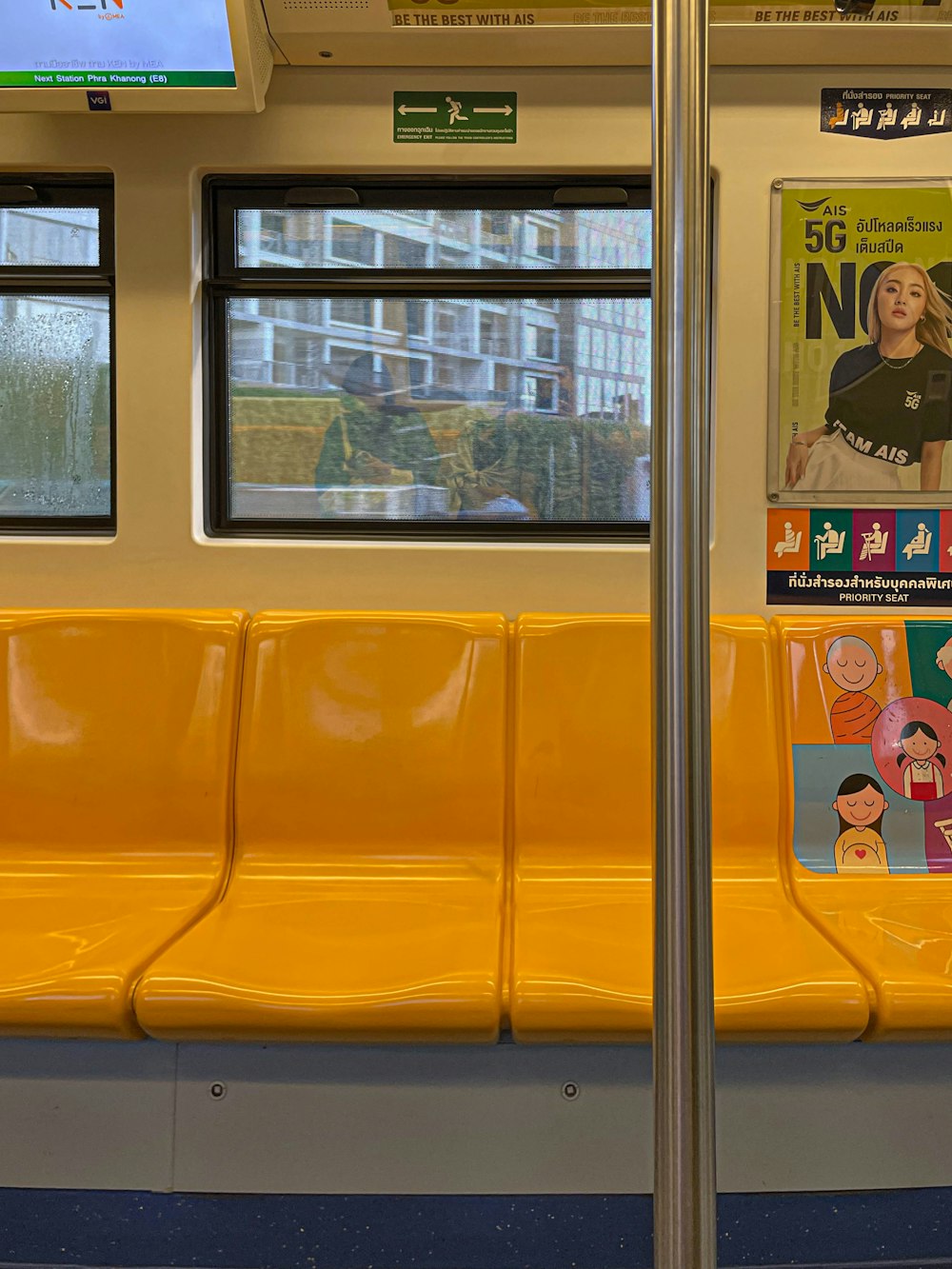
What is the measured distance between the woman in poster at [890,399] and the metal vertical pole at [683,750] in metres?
2.70

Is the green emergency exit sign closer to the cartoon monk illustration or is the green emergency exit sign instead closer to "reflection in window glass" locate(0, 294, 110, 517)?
"reflection in window glass" locate(0, 294, 110, 517)

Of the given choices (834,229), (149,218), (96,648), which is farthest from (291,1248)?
(834,229)

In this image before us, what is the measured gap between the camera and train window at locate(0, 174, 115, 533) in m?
2.96

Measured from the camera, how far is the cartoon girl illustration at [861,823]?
262 cm

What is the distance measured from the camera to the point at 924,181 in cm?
280

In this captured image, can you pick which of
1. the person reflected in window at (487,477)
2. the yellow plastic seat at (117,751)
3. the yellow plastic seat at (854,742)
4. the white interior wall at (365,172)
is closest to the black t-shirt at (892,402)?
the white interior wall at (365,172)

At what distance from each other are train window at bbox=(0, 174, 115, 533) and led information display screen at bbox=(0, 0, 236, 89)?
0.41 metres

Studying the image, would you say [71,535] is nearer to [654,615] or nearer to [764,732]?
[764,732]

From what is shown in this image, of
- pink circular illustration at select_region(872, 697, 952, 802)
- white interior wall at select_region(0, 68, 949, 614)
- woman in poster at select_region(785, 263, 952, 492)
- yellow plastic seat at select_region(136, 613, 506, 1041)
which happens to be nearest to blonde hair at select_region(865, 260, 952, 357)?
woman in poster at select_region(785, 263, 952, 492)

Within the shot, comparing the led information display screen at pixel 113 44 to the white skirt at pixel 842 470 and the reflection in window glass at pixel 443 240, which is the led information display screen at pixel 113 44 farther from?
the white skirt at pixel 842 470

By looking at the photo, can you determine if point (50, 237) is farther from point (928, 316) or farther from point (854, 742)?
point (854, 742)

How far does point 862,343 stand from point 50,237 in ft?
7.49

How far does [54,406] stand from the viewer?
9.89 ft

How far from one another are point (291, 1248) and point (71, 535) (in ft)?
6.40
